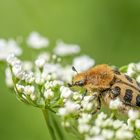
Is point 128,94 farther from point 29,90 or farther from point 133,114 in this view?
point 29,90

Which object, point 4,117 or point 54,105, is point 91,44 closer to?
point 4,117

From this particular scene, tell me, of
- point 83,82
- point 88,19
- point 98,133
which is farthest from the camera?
point 88,19

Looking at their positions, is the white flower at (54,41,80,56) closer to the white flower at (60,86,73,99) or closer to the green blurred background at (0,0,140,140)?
the white flower at (60,86,73,99)

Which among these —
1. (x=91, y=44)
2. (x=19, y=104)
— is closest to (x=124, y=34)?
(x=91, y=44)

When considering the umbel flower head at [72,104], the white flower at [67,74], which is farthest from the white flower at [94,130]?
the white flower at [67,74]

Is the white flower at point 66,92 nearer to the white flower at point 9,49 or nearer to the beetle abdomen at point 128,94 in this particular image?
the beetle abdomen at point 128,94

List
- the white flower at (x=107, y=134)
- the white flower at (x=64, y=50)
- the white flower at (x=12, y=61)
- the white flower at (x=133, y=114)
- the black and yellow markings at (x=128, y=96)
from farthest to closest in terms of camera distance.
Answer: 1. the white flower at (x=64, y=50)
2. the white flower at (x=12, y=61)
3. the black and yellow markings at (x=128, y=96)
4. the white flower at (x=133, y=114)
5. the white flower at (x=107, y=134)
